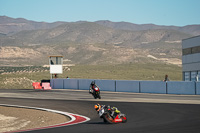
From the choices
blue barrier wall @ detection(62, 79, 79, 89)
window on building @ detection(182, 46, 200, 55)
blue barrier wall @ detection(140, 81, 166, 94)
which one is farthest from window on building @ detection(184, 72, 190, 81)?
blue barrier wall @ detection(62, 79, 79, 89)

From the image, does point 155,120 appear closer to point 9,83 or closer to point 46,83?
point 46,83

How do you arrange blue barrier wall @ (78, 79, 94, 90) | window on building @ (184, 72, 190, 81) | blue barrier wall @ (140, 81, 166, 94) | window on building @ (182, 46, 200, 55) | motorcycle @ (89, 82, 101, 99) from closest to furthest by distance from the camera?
motorcycle @ (89, 82, 101, 99), blue barrier wall @ (140, 81, 166, 94), blue barrier wall @ (78, 79, 94, 90), window on building @ (182, 46, 200, 55), window on building @ (184, 72, 190, 81)

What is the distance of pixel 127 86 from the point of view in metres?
45.4

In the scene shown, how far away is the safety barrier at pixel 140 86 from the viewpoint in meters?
39.5

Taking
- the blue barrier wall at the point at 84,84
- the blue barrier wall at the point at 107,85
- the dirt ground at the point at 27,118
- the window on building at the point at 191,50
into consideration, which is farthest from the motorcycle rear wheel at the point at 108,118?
the window on building at the point at 191,50

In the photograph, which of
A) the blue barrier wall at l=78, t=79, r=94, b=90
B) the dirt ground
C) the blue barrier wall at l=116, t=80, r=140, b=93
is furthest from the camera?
the blue barrier wall at l=78, t=79, r=94, b=90

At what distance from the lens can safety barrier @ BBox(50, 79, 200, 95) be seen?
130 ft

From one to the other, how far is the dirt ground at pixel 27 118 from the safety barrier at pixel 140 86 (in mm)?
19240

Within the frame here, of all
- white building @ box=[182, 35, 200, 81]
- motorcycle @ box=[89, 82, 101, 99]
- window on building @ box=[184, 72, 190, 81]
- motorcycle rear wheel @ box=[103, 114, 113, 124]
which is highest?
white building @ box=[182, 35, 200, 81]

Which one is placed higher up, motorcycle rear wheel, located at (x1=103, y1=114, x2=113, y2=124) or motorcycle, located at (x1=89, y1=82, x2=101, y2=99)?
motorcycle, located at (x1=89, y1=82, x2=101, y2=99)

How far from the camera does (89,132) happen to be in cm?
1398

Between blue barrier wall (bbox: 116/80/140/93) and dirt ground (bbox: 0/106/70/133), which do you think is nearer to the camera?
dirt ground (bbox: 0/106/70/133)

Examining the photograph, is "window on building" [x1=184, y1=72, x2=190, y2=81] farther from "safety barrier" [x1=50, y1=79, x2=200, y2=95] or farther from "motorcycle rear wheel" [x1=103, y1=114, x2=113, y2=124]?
"motorcycle rear wheel" [x1=103, y1=114, x2=113, y2=124]

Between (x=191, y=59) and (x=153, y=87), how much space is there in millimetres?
12252
